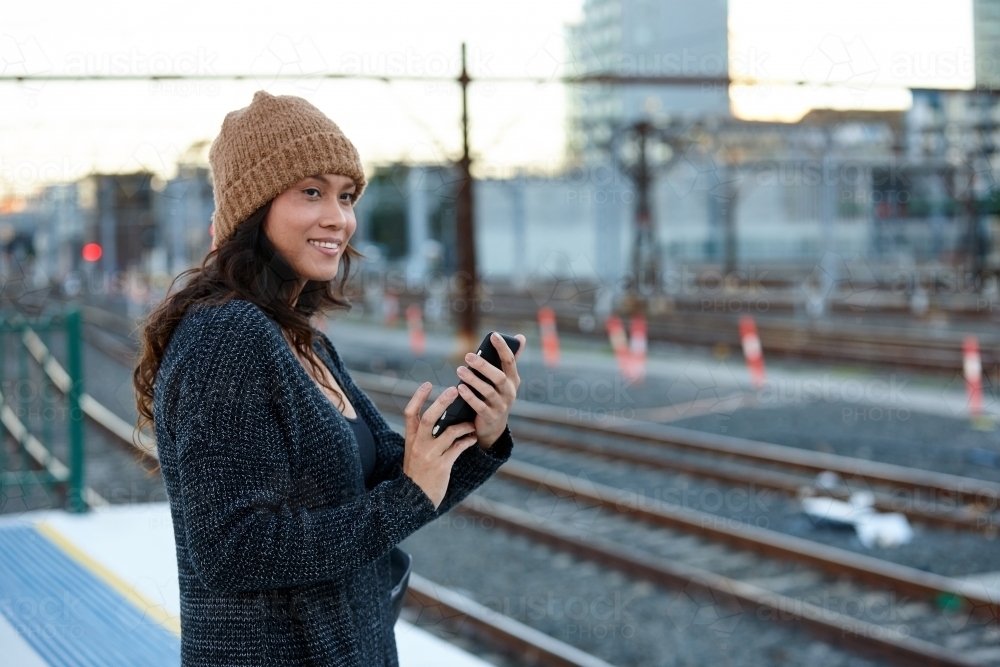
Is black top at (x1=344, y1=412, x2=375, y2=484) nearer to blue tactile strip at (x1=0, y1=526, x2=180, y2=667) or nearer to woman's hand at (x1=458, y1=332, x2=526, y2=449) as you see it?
woman's hand at (x1=458, y1=332, x2=526, y2=449)

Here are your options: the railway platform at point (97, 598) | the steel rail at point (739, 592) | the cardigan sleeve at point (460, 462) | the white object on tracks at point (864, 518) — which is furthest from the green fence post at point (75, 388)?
the white object on tracks at point (864, 518)

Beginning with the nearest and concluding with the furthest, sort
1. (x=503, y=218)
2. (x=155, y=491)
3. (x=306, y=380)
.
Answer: (x=306, y=380), (x=155, y=491), (x=503, y=218)

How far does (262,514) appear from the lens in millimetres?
1717

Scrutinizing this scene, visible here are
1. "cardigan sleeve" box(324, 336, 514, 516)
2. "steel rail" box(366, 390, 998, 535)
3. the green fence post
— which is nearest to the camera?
"cardigan sleeve" box(324, 336, 514, 516)

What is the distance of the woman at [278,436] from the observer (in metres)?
1.72

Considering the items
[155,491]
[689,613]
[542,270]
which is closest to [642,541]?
[689,613]

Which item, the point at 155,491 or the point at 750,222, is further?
the point at 750,222

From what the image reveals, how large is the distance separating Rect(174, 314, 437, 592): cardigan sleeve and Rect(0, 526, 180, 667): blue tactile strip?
1655mm

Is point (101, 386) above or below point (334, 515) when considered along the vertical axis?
below

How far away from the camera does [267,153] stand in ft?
6.36

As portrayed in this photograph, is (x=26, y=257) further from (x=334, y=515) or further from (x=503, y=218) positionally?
(x=334, y=515)

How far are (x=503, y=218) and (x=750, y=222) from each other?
40.9ft

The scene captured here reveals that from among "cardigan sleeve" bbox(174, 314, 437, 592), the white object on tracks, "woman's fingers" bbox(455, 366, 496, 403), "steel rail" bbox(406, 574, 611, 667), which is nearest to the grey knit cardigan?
"cardigan sleeve" bbox(174, 314, 437, 592)

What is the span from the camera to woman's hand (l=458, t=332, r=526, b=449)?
75.3 inches
